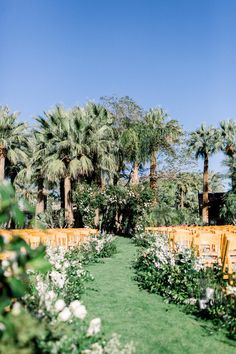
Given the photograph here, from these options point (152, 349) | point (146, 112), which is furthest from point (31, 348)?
point (146, 112)

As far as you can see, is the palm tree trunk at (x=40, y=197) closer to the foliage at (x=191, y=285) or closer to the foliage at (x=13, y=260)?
the foliage at (x=191, y=285)

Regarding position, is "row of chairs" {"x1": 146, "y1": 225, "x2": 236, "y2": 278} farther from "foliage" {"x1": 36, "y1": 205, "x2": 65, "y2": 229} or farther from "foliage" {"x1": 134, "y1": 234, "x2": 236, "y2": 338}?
"foliage" {"x1": 36, "y1": 205, "x2": 65, "y2": 229}

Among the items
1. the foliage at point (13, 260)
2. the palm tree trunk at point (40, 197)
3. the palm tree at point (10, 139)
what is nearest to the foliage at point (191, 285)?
the foliage at point (13, 260)

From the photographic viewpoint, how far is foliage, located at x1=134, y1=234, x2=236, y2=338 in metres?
5.34

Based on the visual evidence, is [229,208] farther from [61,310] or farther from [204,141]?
[61,310]

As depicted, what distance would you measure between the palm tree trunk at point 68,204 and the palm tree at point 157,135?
672cm

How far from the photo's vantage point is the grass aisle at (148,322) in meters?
4.50

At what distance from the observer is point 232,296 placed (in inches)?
205

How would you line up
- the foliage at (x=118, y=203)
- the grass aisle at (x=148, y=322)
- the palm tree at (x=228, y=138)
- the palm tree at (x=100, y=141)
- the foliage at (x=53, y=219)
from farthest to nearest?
the palm tree at (x=228, y=138), the foliage at (x=53, y=219), the palm tree at (x=100, y=141), the foliage at (x=118, y=203), the grass aisle at (x=148, y=322)

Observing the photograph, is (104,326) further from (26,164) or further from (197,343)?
(26,164)

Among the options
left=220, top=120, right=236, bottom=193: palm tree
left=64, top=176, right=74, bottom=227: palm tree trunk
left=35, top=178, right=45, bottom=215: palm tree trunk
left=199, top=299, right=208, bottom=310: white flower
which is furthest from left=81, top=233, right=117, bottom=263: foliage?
left=220, top=120, right=236, bottom=193: palm tree

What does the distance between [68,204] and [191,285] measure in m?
18.3

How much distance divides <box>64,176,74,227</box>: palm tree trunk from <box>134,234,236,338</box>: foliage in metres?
15.2

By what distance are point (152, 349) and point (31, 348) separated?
2845 millimetres
